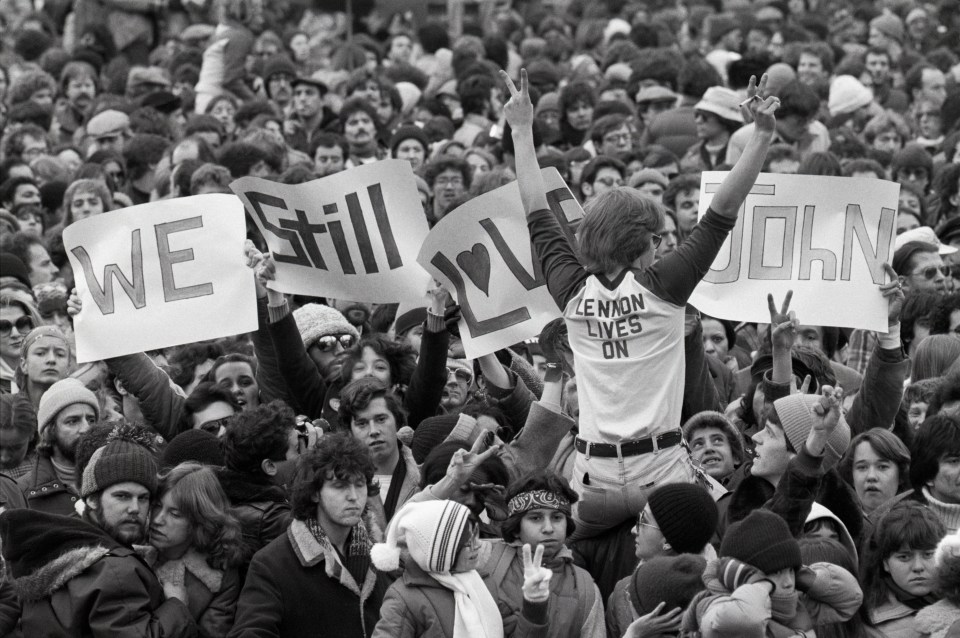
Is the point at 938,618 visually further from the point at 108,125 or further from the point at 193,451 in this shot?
the point at 108,125

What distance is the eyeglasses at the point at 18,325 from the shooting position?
10.7 m

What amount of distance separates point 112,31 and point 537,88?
6549 mm

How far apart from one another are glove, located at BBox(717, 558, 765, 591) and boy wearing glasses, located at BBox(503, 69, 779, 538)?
803 millimetres

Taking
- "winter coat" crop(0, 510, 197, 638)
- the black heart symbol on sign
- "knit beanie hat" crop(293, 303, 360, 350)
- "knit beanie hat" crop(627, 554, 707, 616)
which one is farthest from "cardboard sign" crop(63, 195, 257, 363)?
"knit beanie hat" crop(627, 554, 707, 616)

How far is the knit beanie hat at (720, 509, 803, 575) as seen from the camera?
6309 mm

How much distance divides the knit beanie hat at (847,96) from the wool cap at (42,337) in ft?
28.9

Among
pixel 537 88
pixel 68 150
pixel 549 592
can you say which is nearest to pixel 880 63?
pixel 537 88

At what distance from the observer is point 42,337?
385 inches

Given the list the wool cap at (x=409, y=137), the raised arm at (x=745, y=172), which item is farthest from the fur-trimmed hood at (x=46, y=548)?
the wool cap at (x=409, y=137)

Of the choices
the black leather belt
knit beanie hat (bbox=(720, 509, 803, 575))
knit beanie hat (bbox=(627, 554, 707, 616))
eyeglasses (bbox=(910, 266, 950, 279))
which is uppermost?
Answer: the black leather belt

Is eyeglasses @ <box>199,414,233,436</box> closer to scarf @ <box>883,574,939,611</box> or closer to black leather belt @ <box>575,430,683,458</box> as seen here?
black leather belt @ <box>575,430,683,458</box>

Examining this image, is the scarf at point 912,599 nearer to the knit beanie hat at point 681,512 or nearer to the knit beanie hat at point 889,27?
the knit beanie hat at point 681,512

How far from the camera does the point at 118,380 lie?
369 inches

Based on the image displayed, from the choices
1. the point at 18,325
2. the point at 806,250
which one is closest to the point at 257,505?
the point at 806,250
